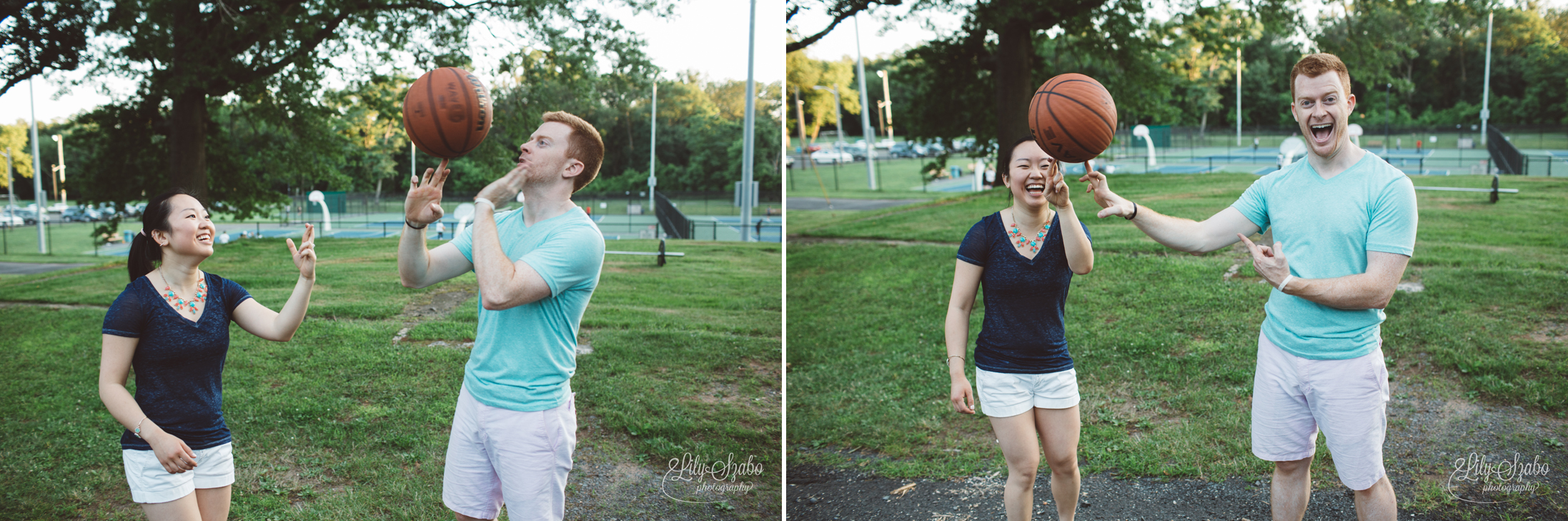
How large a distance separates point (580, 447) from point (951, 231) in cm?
763

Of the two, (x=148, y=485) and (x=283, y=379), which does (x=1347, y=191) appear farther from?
(x=283, y=379)

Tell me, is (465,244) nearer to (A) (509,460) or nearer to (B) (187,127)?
(A) (509,460)

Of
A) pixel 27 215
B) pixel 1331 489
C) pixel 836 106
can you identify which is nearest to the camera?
pixel 1331 489

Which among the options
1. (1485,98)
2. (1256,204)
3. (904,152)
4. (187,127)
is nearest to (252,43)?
(187,127)

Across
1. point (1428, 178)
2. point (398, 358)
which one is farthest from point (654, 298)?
point (1428, 178)

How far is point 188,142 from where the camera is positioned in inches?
497

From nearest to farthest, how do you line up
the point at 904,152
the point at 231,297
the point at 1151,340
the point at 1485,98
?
the point at 231,297 < the point at 1151,340 < the point at 1485,98 < the point at 904,152

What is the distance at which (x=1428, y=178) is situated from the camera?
50.9ft

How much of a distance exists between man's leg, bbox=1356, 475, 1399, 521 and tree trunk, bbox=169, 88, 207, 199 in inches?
552

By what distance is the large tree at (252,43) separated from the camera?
36.9 ft

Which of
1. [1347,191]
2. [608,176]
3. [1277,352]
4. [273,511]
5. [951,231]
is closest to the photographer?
[1347,191]

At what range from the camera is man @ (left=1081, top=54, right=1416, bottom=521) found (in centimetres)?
277

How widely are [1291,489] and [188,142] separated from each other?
14.3 metres

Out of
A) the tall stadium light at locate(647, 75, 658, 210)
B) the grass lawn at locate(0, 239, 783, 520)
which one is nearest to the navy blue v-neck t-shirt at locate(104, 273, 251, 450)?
the grass lawn at locate(0, 239, 783, 520)
